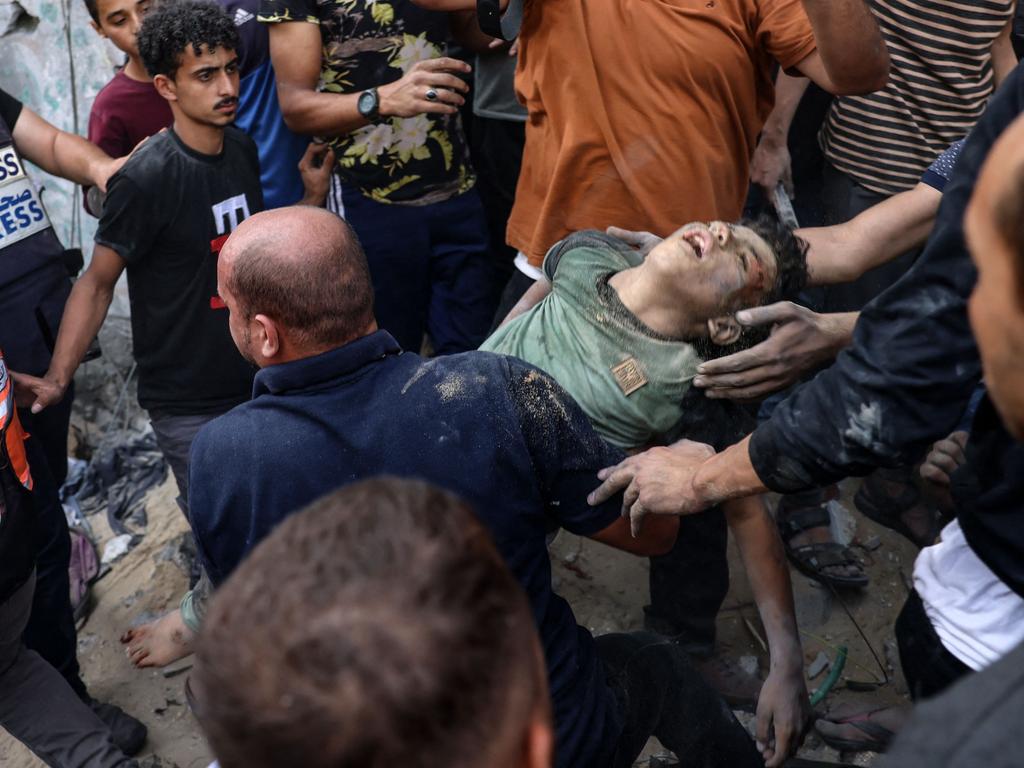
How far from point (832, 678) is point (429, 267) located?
2232 mm

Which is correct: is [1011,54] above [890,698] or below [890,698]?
above

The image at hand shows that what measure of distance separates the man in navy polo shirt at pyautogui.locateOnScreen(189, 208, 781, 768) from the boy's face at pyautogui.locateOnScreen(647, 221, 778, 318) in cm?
54

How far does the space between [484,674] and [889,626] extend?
2.98 meters

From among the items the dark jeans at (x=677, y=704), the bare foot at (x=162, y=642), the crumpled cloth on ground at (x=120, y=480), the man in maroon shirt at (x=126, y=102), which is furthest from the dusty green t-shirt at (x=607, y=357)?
the crumpled cloth on ground at (x=120, y=480)

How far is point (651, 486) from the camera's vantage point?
7.19 feet

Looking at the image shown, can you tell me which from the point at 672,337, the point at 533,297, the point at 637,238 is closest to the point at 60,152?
the point at 533,297

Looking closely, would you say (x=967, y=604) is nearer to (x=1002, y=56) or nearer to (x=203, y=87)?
(x=1002, y=56)

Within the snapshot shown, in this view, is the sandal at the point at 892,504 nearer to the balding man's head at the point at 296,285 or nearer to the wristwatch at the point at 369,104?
the wristwatch at the point at 369,104

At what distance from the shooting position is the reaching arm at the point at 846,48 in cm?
270

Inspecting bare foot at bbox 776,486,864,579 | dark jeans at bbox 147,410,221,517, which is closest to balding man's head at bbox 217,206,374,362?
dark jeans at bbox 147,410,221,517

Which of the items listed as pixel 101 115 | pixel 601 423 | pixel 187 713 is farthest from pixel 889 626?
pixel 101 115

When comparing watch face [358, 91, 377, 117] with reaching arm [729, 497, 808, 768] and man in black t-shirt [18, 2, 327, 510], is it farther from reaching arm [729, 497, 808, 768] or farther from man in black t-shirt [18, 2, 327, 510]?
reaching arm [729, 497, 808, 768]

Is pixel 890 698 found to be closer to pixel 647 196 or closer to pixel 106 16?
pixel 647 196

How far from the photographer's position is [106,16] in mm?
4090
